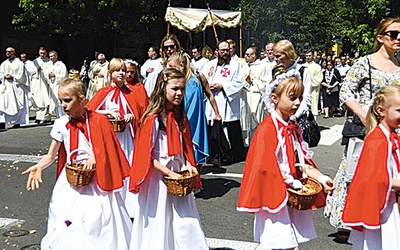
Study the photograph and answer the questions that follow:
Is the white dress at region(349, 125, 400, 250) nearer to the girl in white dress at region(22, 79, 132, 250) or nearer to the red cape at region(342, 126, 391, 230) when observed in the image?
the red cape at region(342, 126, 391, 230)

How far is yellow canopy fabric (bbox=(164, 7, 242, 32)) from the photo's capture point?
62.5 ft

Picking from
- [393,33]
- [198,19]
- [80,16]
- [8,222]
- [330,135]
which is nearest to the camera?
[393,33]

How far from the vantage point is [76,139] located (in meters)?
4.69

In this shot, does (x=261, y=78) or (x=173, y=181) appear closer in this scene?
(x=173, y=181)

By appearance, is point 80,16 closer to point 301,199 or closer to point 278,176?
point 278,176

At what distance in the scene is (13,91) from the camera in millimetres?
15914

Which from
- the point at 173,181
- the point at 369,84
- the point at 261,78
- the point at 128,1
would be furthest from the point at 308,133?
the point at 128,1

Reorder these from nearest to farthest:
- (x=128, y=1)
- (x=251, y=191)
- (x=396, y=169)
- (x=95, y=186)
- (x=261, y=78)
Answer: (x=396, y=169)
(x=251, y=191)
(x=95, y=186)
(x=261, y=78)
(x=128, y=1)

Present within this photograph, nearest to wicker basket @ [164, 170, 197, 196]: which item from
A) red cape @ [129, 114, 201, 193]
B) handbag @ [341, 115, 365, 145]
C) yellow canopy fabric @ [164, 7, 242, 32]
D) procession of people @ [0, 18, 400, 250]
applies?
procession of people @ [0, 18, 400, 250]

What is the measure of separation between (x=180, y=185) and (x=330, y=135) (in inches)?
425

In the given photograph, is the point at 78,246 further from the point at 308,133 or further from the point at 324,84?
the point at 324,84

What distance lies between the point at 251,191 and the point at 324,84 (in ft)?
55.0

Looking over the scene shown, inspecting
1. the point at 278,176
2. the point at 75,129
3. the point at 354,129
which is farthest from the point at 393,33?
the point at 75,129

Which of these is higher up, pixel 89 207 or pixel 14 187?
pixel 89 207
